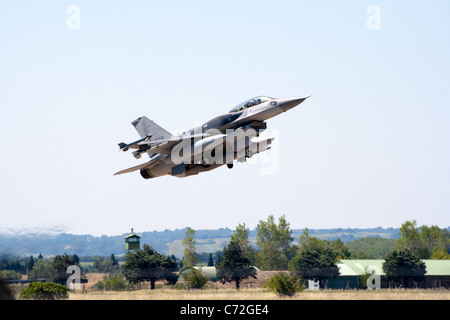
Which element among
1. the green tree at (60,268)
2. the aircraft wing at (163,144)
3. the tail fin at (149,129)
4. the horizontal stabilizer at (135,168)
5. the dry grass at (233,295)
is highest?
the tail fin at (149,129)

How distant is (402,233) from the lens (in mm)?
101875

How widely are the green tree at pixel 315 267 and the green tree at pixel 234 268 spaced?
18.7 feet

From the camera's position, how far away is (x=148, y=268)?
6775 centimetres

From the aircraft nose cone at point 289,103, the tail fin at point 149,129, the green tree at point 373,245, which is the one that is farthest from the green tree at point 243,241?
the green tree at point 373,245

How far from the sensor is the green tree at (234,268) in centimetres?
7106

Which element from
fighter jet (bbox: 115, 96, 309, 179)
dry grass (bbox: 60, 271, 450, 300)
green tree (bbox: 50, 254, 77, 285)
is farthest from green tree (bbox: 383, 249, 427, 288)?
fighter jet (bbox: 115, 96, 309, 179)

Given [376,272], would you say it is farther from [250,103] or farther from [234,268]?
[250,103]

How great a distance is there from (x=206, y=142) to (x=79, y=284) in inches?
1107

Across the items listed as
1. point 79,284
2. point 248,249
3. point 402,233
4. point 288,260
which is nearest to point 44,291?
point 79,284

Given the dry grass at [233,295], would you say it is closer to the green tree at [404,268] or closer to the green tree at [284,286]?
the green tree at [284,286]

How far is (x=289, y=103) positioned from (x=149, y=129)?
14577 mm

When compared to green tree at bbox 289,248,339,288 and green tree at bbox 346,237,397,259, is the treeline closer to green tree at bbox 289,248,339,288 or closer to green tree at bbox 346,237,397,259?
green tree at bbox 289,248,339,288
